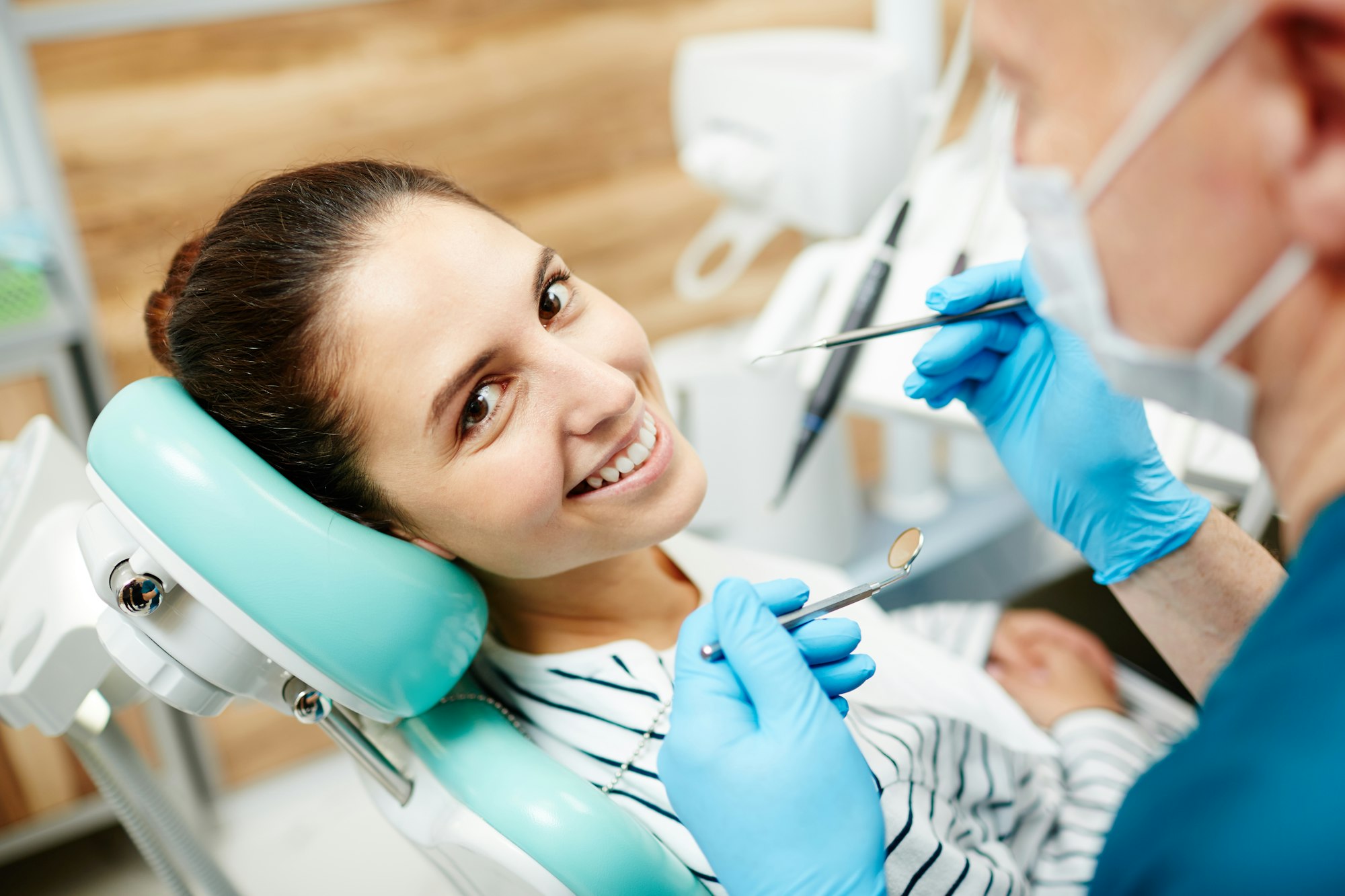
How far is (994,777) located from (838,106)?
90cm

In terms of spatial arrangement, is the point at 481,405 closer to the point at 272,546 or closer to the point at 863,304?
the point at 272,546

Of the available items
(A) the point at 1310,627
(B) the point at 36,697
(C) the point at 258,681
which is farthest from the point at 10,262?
(A) the point at 1310,627

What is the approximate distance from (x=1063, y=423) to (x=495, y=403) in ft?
1.61

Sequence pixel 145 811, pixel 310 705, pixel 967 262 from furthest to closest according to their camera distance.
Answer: pixel 967 262
pixel 145 811
pixel 310 705


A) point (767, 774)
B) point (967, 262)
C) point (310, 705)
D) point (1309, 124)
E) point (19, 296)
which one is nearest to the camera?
point (1309, 124)

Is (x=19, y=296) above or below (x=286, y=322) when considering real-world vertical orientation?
below

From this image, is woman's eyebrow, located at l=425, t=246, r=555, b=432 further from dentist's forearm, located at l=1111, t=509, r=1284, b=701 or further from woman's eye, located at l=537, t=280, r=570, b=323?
dentist's forearm, located at l=1111, t=509, r=1284, b=701

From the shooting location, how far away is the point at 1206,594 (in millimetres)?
880

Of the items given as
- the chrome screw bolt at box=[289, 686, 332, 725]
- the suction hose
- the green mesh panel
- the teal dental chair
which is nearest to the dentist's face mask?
the teal dental chair

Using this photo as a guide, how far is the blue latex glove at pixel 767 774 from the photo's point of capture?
0.69 m

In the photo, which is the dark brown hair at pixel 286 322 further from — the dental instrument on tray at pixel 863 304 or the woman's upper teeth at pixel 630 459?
the dental instrument on tray at pixel 863 304

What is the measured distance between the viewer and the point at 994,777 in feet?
3.29

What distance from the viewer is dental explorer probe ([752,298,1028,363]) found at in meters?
0.82

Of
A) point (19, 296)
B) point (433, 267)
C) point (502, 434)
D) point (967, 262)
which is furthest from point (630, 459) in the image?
point (19, 296)
